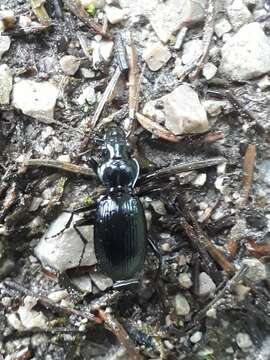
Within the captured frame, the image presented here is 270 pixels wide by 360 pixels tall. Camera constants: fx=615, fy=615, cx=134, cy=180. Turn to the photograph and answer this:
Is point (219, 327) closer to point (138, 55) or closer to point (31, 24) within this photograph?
point (138, 55)

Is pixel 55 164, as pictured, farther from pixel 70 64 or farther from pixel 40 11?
pixel 40 11

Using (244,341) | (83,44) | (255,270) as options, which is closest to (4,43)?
(83,44)

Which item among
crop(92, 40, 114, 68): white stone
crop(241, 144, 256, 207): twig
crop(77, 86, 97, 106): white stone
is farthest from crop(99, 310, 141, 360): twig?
crop(92, 40, 114, 68): white stone

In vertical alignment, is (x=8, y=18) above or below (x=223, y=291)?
above

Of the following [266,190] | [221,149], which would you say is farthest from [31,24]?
[266,190]

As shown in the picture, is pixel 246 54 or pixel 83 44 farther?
pixel 83 44

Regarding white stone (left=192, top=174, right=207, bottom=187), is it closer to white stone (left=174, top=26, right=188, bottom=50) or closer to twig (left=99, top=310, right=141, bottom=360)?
white stone (left=174, top=26, right=188, bottom=50)
